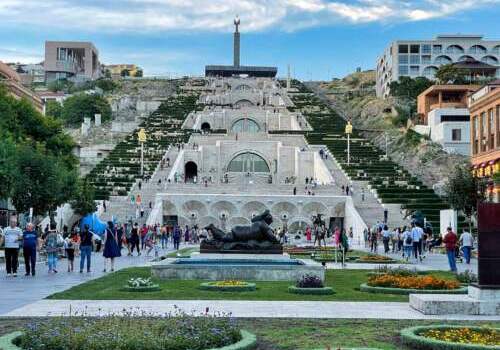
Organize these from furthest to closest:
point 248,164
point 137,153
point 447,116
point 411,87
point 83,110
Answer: point 83,110
point 411,87
point 248,164
point 447,116
point 137,153

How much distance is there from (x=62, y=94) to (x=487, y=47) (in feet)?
264

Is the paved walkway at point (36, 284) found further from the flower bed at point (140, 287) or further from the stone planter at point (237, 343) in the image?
the stone planter at point (237, 343)

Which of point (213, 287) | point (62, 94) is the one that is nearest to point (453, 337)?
point (213, 287)

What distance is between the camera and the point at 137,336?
10312 mm

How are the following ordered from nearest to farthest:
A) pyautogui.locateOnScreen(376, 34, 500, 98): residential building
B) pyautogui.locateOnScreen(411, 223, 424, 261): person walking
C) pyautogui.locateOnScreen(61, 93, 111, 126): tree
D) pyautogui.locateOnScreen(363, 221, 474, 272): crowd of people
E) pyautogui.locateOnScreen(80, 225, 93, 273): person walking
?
1. pyautogui.locateOnScreen(80, 225, 93, 273): person walking
2. pyautogui.locateOnScreen(363, 221, 474, 272): crowd of people
3. pyautogui.locateOnScreen(411, 223, 424, 261): person walking
4. pyautogui.locateOnScreen(61, 93, 111, 126): tree
5. pyautogui.locateOnScreen(376, 34, 500, 98): residential building

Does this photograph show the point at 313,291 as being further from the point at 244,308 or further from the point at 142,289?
the point at 142,289

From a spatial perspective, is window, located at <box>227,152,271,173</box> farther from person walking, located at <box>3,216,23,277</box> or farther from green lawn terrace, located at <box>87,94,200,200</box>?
person walking, located at <box>3,216,23,277</box>

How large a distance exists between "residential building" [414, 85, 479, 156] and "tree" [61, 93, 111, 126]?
172 ft

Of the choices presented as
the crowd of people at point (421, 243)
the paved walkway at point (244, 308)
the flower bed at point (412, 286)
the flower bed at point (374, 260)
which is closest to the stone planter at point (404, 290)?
the flower bed at point (412, 286)

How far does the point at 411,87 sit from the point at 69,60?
90.3 m

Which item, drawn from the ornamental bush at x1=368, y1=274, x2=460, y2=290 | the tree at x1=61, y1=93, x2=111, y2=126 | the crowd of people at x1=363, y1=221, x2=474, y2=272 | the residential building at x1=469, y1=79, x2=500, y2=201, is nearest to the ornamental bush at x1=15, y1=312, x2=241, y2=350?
the ornamental bush at x1=368, y1=274, x2=460, y2=290

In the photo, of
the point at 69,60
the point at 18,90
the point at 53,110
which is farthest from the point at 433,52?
the point at 69,60

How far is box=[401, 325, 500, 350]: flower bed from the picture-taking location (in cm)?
1080

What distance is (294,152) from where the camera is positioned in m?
89.0
